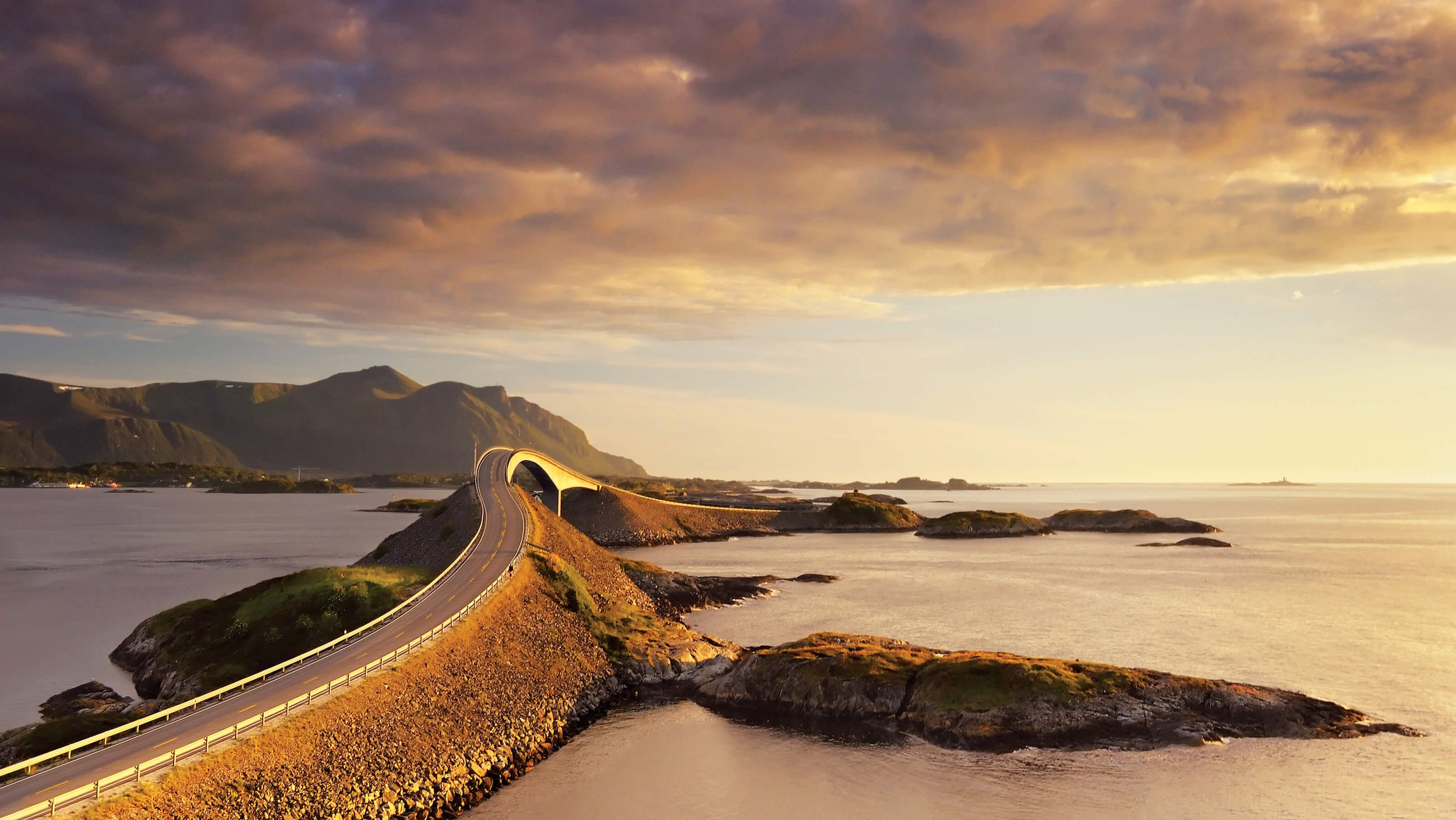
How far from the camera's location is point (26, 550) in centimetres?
15662

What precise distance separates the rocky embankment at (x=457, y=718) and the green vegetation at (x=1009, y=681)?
16585 millimetres

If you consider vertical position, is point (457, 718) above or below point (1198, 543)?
below

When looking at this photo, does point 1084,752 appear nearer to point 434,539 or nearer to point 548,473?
point 434,539

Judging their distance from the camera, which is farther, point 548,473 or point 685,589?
point 548,473

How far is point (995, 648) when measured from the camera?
72.2 meters

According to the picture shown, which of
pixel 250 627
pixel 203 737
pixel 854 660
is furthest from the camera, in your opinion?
pixel 250 627

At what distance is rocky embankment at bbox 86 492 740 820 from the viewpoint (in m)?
33.4

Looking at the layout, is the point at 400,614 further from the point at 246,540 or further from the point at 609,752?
the point at 246,540

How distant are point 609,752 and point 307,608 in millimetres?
28980

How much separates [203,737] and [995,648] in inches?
2258

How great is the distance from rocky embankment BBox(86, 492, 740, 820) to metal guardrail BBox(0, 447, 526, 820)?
3.15ft

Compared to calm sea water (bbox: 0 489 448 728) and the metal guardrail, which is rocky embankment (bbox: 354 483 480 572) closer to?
calm sea water (bbox: 0 489 448 728)

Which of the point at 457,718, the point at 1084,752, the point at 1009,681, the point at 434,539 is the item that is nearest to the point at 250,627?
the point at 457,718

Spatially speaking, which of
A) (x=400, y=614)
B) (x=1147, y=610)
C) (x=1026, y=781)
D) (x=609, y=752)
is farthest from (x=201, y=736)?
(x=1147, y=610)
